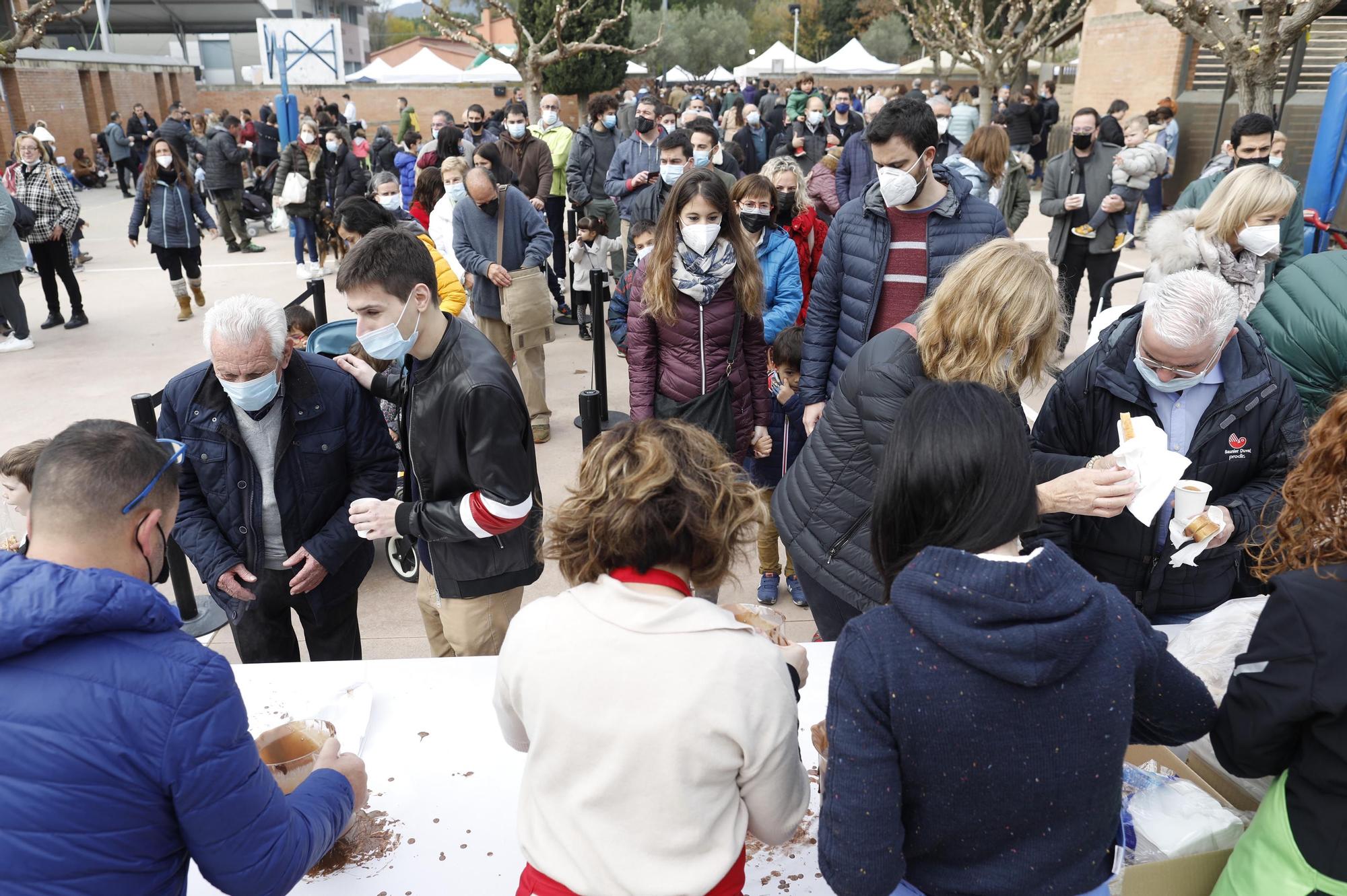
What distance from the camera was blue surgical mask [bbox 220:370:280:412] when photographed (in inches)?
107

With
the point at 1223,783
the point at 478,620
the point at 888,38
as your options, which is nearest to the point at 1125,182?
the point at 1223,783

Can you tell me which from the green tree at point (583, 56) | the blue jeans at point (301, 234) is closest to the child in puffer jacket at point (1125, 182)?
the blue jeans at point (301, 234)

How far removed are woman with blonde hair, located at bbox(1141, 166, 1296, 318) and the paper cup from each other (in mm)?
1558

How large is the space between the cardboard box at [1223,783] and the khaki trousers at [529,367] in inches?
194

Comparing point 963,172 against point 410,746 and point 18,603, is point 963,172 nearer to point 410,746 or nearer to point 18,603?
point 410,746

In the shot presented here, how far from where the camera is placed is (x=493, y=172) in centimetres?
791

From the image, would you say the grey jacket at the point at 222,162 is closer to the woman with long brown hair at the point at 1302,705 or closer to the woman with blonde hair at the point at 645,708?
the woman with blonde hair at the point at 645,708

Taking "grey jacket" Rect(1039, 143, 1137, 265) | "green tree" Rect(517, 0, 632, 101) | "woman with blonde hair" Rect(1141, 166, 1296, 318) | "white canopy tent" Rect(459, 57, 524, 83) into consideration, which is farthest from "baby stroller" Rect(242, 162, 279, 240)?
"white canopy tent" Rect(459, 57, 524, 83)

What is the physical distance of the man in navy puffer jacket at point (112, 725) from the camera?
1359 mm

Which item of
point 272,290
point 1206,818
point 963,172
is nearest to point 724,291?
point 1206,818

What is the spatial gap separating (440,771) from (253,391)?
4.36 feet

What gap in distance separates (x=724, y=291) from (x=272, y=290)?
28.5ft

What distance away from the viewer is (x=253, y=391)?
108 inches

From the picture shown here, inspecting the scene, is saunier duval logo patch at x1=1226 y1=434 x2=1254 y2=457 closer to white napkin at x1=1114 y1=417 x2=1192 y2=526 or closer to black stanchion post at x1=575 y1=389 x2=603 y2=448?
white napkin at x1=1114 y1=417 x2=1192 y2=526
